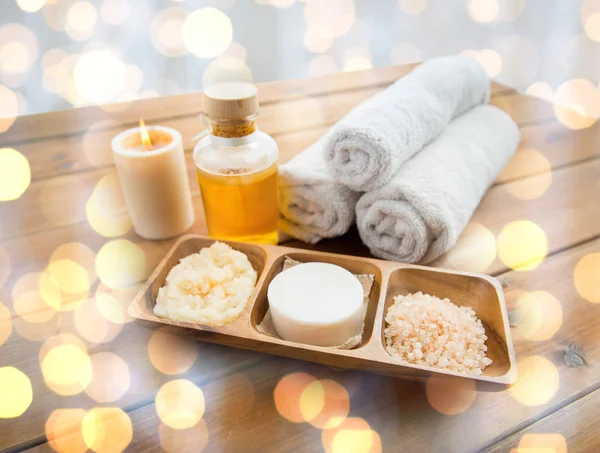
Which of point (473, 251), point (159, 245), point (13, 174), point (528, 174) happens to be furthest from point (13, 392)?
point (528, 174)

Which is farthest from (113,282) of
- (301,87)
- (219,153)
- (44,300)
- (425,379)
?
(301,87)

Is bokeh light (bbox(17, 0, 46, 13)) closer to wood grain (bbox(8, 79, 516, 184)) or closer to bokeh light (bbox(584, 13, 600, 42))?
wood grain (bbox(8, 79, 516, 184))

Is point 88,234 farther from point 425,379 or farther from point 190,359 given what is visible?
point 425,379

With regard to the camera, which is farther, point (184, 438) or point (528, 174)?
point (528, 174)

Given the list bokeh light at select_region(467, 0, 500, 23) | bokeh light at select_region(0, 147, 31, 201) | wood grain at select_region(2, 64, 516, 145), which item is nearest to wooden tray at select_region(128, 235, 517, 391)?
bokeh light at select_region(0, 147, 31, 201)

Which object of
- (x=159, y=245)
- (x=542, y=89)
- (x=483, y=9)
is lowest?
(x=542, y=89)

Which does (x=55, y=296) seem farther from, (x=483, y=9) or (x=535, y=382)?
(x=483, y=9)

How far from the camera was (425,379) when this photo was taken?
47cm

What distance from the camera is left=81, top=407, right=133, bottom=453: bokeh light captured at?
45 cm

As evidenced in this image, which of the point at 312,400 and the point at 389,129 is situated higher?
the point at 389,129

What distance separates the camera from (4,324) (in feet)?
1.86

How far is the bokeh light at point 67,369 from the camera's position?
0.50m

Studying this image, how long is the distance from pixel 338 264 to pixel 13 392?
37cm

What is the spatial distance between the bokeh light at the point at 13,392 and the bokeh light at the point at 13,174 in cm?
36
